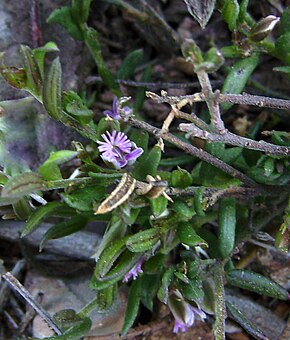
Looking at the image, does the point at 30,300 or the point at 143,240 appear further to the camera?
the point at 30,300

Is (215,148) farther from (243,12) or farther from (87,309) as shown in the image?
(87,309)

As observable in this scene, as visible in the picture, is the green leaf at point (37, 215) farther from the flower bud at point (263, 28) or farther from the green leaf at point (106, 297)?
the flower bud at point (263, 28)

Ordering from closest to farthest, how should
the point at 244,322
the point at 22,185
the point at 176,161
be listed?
1. the point at 22,185
2. the point at 244,322
3. the point at 176,161

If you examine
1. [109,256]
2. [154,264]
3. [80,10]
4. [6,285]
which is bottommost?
[6,285]

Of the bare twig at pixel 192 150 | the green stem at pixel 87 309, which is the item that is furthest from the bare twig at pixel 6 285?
the bare twig at pixel 192 150

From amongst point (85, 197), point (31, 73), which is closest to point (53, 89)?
point (31, 73)

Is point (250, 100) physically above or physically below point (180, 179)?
above

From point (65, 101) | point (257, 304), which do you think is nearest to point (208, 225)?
point (257, 304)
